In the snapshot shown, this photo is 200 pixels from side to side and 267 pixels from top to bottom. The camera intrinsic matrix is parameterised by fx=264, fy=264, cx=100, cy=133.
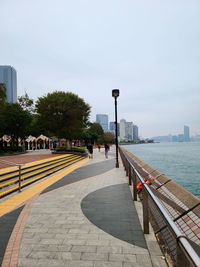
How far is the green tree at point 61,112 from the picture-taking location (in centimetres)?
3538

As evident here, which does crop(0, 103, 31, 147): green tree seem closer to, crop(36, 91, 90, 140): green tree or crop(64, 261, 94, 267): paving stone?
crop(36, 91, 90, 140): green tree

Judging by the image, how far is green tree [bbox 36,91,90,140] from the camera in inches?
1393

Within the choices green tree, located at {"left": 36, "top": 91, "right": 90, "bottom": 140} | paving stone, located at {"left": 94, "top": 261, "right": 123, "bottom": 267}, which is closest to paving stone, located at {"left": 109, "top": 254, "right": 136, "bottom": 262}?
paving stone, located at {"left": 94, "top": 261, "right": 123, "bottom": 267}

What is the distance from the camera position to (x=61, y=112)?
35.9 metres

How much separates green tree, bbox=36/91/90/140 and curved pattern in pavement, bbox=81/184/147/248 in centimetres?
2652

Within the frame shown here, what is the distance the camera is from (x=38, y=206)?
7.71 m

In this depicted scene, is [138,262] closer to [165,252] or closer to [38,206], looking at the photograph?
[165,252]

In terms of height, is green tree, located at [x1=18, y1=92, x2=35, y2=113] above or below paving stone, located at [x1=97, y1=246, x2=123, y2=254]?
above

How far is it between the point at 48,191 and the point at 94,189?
177 cm

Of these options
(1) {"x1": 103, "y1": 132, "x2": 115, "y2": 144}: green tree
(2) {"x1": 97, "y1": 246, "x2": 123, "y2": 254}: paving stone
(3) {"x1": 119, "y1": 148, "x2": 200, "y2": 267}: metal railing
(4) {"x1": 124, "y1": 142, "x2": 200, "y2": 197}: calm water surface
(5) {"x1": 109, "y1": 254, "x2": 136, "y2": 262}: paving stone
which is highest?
(1) {"x1": 103, "y1": 132, "x2": 115, "y2": 144}: green tree

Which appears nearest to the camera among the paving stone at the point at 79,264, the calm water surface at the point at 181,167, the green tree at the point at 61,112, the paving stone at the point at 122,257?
the paving stone at the point at 79,264

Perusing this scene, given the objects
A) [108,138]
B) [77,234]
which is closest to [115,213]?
[77,234]

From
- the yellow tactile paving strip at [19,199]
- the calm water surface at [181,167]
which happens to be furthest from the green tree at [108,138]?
the yellow tactile paving strip at [19,199]

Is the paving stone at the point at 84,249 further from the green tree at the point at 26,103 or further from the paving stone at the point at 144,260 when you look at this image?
the green tree at the point at 26,103
